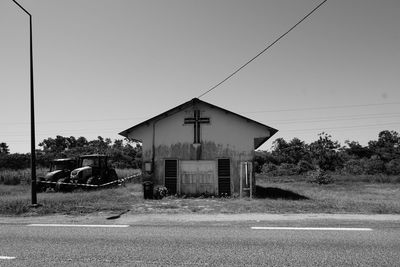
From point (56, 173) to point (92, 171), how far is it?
268 cm

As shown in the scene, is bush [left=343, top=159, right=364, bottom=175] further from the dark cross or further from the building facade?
the dark cross

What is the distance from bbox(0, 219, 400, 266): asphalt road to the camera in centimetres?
582

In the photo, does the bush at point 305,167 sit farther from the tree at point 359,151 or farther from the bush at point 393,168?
the tree at point 359,151

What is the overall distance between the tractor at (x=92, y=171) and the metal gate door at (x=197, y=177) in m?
8.14

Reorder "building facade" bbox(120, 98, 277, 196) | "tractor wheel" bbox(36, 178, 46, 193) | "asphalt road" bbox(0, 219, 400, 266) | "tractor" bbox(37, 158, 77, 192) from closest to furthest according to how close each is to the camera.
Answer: "asphalt road" bbox(0, 219, 400, 266)
"building facade" bbox(120, 98, 277, 196)
"tractor wheel" bbox(36, 178, 46, 193)
"tractor" bbox(37, 158, 77, 192)

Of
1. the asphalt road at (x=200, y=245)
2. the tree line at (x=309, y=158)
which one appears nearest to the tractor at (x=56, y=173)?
the asphalt road at (x=200, y=245)

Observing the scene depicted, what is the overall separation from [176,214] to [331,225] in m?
5.14

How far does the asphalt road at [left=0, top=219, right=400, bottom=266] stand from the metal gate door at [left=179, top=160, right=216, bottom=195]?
882 cm

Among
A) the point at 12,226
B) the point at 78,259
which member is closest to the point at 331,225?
the point at 78,259

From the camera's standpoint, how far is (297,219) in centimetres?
1024

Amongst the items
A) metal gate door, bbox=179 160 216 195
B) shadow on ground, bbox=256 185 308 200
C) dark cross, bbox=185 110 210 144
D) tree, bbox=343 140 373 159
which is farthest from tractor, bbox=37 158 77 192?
tree, bbox=343 140 373 159

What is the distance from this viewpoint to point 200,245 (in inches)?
274

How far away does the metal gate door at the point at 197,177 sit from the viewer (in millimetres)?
18422

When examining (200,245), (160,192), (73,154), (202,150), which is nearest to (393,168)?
(202,150)
